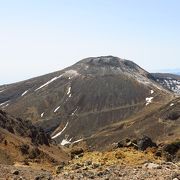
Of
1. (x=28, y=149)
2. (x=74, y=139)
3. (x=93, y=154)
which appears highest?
(x=93, y=154)

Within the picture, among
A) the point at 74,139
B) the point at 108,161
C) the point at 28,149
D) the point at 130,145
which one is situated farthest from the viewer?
the point at 74,139

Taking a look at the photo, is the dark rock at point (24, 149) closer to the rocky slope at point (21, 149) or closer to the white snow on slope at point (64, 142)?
the rocky slope at point (21, 149)

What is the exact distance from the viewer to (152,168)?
2416cm

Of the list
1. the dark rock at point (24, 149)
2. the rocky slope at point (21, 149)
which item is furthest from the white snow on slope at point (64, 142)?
the dark rock at point (24, 149)

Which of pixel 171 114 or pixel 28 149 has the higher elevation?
pixel 28 149

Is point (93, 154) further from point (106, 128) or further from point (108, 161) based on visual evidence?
point (106, 128)

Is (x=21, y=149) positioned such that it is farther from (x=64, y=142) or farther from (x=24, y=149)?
(x=64, y=142)

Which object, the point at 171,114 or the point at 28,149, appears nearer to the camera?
the point at 28,149

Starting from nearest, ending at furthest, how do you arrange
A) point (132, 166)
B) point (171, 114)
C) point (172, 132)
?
point (132, 166) < point (172, 132) < point (171, 114)

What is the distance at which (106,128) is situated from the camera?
199250 mm

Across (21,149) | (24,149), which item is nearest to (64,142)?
(24,149)

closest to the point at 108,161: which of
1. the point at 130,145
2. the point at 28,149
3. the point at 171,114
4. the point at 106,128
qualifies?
the point at 130,145

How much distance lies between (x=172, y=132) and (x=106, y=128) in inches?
1863

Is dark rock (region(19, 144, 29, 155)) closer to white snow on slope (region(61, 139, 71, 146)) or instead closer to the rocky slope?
the rocky slope
